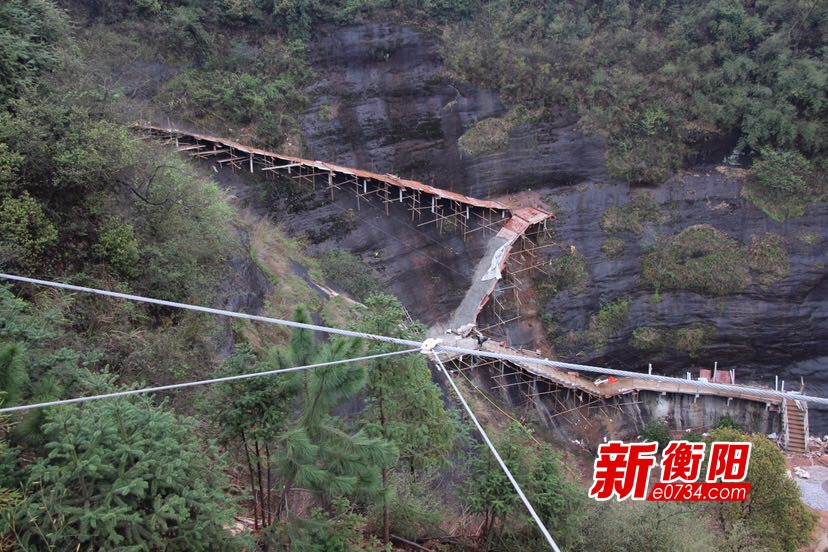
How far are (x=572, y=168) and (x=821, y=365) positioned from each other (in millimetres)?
9806

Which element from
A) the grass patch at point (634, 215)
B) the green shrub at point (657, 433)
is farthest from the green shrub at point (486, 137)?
the green shrub at point (657, 433)

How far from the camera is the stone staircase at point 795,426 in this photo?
1614 centimetres

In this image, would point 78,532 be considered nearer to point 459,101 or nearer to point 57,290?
point 57,290

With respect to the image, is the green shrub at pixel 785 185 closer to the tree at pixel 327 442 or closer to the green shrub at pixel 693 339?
the green shrub at pixel 693 339

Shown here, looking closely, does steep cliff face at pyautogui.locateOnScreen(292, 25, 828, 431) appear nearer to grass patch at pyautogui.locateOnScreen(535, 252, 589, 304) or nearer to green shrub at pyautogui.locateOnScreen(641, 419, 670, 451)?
grass patch at pyautogui.locateOnScreen(535, 252, 589, 304)

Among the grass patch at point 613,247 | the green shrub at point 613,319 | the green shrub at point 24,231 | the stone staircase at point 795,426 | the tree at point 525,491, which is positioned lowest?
the stone staircase at point 795,426

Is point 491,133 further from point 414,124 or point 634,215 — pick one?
point 634,215

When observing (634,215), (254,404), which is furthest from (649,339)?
(254,404)

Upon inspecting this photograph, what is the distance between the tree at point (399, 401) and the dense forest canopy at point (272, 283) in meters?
0.03

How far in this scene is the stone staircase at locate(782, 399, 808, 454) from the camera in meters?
16.1

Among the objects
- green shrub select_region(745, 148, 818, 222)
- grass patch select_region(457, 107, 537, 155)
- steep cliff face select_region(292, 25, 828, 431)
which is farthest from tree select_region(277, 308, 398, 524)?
green shrub select_region(745, 148, 818, 222)

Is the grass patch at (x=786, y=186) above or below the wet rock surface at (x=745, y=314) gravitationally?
above

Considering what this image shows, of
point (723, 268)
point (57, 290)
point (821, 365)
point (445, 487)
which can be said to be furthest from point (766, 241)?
point (57, 290)

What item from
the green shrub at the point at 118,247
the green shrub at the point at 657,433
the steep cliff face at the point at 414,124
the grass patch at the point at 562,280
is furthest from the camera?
the steep cliff face at the point at 414,124
